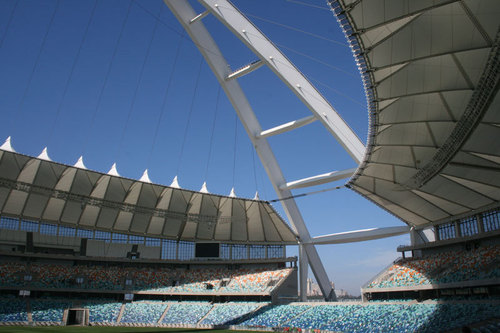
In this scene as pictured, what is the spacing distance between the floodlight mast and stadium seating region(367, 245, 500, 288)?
1080 centimetres

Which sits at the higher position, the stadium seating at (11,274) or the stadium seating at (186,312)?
the stadium seating at (11,274)

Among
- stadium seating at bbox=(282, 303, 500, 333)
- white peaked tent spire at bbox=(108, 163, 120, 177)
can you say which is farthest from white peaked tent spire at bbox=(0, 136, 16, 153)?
stadium seating at bbox=(282, 303, 500, 333)

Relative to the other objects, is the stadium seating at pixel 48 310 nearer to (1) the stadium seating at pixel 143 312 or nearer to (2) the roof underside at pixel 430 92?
(1) the stadium seating at pixel 143 312

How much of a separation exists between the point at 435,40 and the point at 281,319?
30.6 meters

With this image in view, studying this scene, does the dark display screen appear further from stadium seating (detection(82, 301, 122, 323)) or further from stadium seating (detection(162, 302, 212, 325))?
stadium seating (detection(82, 301, 122, 323))

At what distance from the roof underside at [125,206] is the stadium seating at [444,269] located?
1434 cm

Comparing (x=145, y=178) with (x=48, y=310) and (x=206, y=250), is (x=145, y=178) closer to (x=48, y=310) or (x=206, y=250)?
(x=206, y=250)

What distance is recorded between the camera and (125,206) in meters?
45.5

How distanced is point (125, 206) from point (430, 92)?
3522 centimetres

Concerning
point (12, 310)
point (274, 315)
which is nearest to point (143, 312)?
point (12, 310)

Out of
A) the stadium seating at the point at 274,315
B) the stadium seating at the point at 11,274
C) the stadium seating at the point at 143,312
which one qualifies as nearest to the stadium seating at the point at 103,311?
the stadium seating at the point at 143,312

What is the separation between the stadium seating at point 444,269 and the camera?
30.3 metres

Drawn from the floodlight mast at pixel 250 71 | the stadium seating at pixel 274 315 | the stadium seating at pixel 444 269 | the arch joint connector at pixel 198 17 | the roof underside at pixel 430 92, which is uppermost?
the arch joint connector at pixel 198 17

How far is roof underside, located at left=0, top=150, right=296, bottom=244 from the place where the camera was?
39.9 metres
